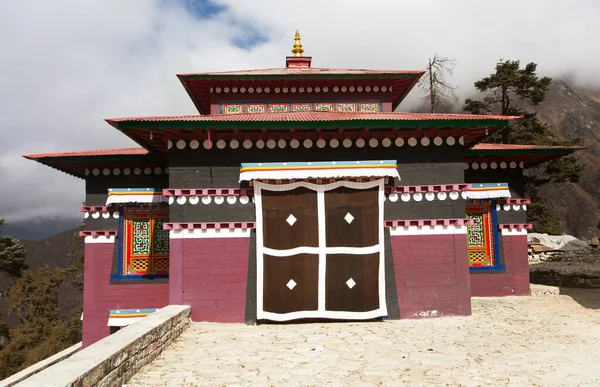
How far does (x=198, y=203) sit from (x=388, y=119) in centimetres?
373

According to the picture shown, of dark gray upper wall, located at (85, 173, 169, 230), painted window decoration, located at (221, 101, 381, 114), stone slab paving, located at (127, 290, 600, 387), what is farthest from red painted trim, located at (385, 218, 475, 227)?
dark gray upper wall, located at (85, 173, 169, 230)

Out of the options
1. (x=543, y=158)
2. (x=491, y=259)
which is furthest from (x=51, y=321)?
Answer: (x=543, y=158)

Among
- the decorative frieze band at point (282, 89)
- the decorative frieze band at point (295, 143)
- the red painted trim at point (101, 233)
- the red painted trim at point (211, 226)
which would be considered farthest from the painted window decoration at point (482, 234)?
the red painted trim at point (101, 233)

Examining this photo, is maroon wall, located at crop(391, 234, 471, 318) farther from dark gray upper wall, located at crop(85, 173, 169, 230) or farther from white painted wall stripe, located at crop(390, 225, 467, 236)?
dark gray upper wall, located at crop(85, 173, 169, 230)

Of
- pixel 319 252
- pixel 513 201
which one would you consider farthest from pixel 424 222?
pixel 513 201

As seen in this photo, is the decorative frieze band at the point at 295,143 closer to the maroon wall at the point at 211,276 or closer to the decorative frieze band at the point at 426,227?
the decorative frieze band at the point at 426,227

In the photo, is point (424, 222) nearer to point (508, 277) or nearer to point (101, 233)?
point (508, 277)

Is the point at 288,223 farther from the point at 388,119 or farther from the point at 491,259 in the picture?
the point at 491,259

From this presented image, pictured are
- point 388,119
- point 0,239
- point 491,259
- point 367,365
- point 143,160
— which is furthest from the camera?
point 0,239

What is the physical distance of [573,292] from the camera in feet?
37.0

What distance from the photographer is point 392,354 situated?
18.9 ft

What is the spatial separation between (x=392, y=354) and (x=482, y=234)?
20.4 ft

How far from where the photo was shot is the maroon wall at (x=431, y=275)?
788 centimetres

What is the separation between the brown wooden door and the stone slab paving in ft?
1.18
